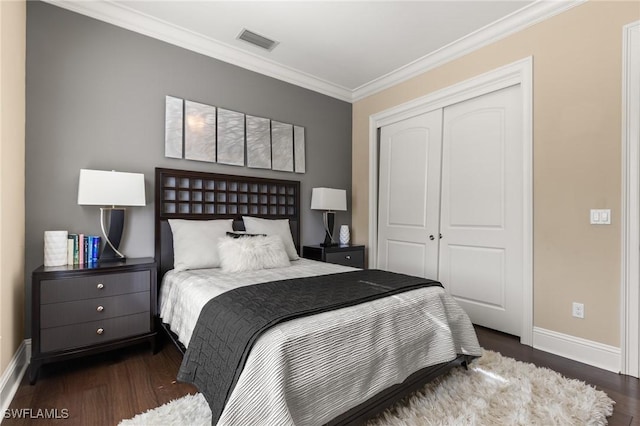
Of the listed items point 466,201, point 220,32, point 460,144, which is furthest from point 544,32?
point 220,32

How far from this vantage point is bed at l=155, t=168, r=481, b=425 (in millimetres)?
1262

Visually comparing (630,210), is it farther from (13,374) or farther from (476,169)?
(13,374)

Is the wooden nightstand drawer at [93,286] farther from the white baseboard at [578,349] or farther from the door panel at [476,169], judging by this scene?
the white baseboard at [578,349]

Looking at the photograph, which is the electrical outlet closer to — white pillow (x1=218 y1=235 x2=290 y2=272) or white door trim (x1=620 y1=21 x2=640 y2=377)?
white door trim (x1=620 y1=21 x2=640 y2=377)

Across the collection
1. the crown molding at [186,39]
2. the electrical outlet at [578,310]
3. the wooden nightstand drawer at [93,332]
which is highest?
the crown molding at [186,39]

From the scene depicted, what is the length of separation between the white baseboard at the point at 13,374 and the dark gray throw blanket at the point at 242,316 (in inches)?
40.7

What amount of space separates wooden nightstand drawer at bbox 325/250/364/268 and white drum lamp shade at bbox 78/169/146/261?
204 centimetres

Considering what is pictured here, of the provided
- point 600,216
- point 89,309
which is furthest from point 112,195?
point 600,216

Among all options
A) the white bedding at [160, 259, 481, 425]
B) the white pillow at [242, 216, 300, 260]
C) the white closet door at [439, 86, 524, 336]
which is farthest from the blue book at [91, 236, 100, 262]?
the white closet door at [439, 86, 524, 336]

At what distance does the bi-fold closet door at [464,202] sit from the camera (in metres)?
2.91

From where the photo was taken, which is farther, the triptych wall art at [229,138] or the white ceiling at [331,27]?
the triptych wall art at [229,138]

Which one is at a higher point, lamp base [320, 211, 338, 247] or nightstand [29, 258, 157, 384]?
lamp base [320, 211, 338, 247]

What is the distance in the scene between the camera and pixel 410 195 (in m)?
3.84

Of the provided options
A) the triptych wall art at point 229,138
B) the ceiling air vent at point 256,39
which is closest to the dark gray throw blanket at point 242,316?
the triptych wall art at point 229,138
